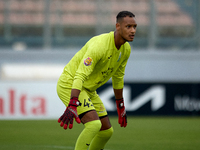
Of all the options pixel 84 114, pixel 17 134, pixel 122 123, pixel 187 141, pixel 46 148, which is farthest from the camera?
pixel 17 134

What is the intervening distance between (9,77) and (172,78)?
22.9 ft

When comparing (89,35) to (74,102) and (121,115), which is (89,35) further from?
(74,102)

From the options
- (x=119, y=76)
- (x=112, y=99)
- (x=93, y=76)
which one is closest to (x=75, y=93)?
(x=93, y=76)

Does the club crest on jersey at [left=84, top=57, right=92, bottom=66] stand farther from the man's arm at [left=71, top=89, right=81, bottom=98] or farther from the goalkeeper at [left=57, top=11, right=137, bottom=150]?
the man's arm at [left=71, top=89, right=81, bottom=98]

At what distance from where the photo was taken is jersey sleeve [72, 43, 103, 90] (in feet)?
14.2

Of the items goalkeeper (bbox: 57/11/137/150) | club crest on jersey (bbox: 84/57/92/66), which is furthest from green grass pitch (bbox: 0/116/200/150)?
club crest on jersey (bbox: 84/57/92/66)

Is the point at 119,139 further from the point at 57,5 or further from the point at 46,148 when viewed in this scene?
the point at 57,5

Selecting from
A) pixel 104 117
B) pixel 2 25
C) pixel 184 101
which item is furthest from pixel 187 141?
pixel 2 25

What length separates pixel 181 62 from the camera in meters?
16.6

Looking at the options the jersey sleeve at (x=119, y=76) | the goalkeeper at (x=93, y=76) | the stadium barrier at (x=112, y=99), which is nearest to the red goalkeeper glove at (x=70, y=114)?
the goalkeeper at (x=93, y=76)

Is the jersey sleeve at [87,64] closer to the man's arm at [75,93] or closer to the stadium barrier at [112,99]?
the man's arm at [75,93]

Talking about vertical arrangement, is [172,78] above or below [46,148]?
below

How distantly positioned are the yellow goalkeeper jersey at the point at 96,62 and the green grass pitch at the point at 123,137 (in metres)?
2.35

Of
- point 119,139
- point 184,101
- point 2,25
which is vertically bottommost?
point 184,101
